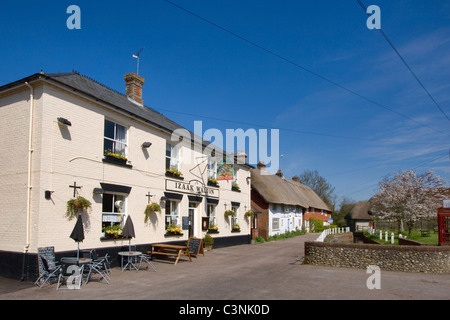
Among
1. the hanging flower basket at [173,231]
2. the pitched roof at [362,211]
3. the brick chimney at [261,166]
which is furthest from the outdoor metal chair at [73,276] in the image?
the pitched roof at [362,211]

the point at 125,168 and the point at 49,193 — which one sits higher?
the point at 125,168

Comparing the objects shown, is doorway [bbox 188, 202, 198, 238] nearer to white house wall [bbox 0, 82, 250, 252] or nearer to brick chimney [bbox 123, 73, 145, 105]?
white house wall [bbox 0, 82, 250, 252]

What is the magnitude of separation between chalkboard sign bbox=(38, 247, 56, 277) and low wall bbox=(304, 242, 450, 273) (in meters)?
9.82

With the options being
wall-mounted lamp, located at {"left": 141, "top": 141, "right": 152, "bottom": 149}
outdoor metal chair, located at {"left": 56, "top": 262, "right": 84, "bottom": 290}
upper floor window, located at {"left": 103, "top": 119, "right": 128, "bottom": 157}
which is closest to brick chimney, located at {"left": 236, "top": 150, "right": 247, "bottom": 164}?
wall-mounted lamp, located at {"left": 141, "top": 141, "right": 152, "bottom": 149}

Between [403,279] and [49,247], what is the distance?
1114 centimetres

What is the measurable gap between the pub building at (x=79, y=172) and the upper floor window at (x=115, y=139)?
1.6 inches

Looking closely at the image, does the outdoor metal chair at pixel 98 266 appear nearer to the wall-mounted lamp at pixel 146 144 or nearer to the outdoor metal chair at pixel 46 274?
the outdoor metal chair at pixel 46 274

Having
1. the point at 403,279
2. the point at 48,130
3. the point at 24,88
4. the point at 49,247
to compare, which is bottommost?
the point at 403,279

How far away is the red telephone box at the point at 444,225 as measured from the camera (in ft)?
55.6

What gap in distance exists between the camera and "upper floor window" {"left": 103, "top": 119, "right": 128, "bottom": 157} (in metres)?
14.0

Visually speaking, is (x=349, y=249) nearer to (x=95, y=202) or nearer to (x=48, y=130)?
(x=95, y=202)

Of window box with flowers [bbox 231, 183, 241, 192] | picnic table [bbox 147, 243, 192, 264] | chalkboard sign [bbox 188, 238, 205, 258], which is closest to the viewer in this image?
picnic table [bbox 147, 243, 192, 264]

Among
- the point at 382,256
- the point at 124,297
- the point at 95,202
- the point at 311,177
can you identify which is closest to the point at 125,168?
the point at 95,202

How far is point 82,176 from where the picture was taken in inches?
489
